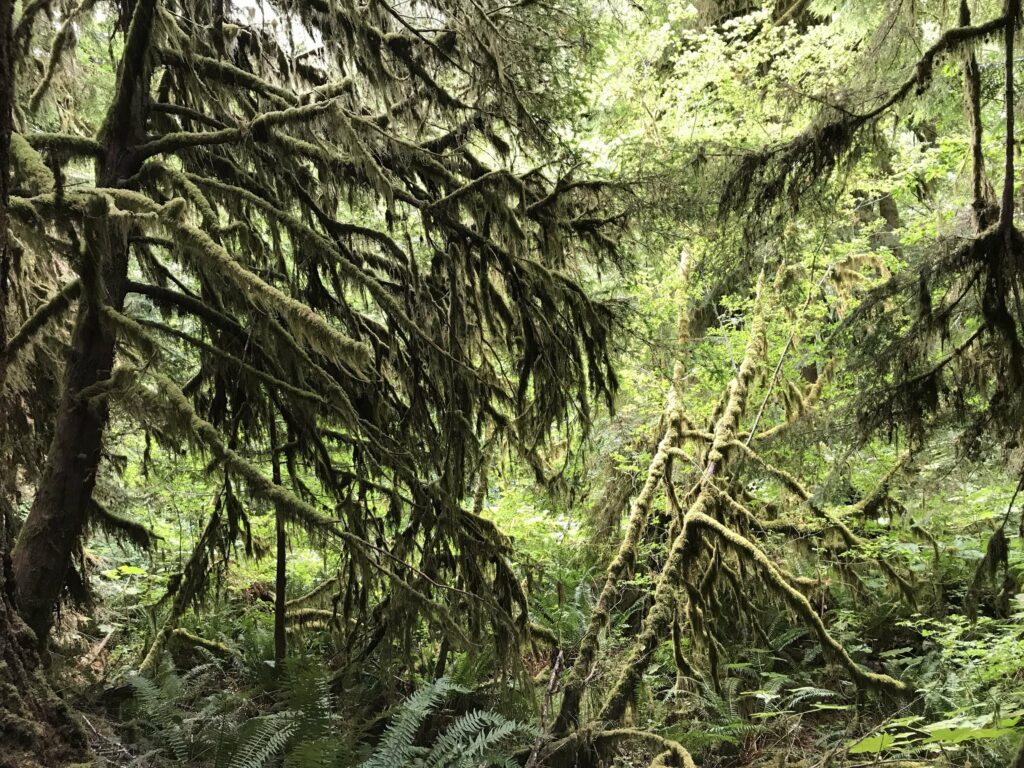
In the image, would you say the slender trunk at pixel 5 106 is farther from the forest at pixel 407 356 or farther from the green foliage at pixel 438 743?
the green foliage at pixel 438 743

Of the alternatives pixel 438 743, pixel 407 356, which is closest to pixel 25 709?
pixel 438 743

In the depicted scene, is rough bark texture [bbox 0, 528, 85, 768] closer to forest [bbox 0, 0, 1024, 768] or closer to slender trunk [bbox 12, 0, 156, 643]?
forest [bbox 0, 0, 1024, 768]

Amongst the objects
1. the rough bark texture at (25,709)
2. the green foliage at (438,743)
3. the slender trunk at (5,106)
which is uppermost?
the slender trunk at (5,106)

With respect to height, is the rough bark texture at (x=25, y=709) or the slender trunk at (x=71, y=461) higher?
the slender trunk at (x=71, y=461)

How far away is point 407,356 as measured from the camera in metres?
4.28

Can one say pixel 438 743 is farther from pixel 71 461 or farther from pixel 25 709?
pixel 71 461

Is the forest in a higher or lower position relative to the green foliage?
higher

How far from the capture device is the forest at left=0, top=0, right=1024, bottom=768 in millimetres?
3102

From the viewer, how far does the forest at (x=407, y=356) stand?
10.2ft

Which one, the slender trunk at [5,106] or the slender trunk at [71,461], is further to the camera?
the slender trunk at [71,461]

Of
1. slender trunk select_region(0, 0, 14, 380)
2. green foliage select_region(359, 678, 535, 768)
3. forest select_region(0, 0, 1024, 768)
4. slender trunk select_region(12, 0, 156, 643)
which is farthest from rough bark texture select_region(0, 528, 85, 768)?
green foliage select_region(359, 678, 535, 768)

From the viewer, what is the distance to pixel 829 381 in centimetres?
796

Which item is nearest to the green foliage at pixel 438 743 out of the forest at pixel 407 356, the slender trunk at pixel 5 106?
the forest at pixel 407 356

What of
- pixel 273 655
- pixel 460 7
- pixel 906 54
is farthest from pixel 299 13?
pixel 273 655
